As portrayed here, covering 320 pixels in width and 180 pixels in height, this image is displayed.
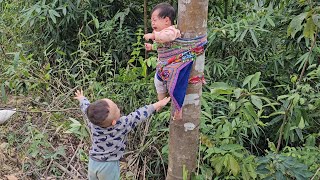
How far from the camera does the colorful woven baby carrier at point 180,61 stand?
2.37 metres

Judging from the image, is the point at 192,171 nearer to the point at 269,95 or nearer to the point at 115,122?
the point at 115,122

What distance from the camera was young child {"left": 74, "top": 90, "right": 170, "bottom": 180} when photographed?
2414mm

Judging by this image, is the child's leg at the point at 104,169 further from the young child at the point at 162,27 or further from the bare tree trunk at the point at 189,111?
the young child at the point at 162,27

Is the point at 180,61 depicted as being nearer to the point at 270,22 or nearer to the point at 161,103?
the point at 161,103

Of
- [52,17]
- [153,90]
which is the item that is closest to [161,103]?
[153,90]

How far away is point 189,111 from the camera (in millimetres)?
2506

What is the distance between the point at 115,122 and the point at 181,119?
14.8 inches

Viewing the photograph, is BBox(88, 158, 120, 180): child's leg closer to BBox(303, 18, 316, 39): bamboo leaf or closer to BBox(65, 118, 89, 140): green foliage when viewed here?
BBox(65, 118, 89, 140): green foliage

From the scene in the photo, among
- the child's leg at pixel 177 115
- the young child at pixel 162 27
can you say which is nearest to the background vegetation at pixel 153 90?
the child's leg at pixel 177 115

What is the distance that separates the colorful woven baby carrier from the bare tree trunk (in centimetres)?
4

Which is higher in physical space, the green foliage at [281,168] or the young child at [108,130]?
the young child at [108,130]

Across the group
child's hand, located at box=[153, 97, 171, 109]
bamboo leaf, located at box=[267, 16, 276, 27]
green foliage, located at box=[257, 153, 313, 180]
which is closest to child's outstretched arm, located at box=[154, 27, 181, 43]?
child's hand, located at box=[153, 97, 171, 109]

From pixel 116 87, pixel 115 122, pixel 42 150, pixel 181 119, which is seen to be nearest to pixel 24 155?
pixel 42 150

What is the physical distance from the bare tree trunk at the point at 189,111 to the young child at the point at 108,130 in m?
0.16
